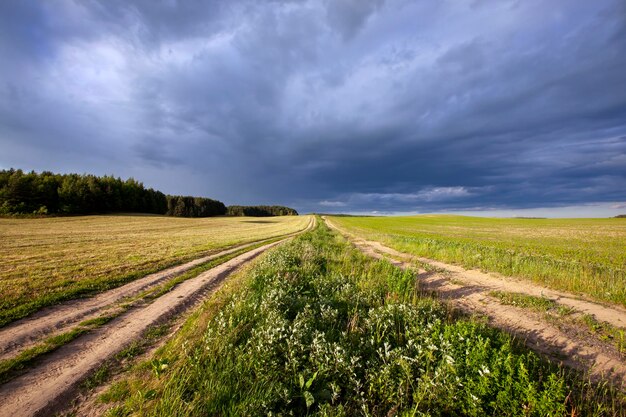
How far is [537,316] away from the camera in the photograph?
9211 millimetres

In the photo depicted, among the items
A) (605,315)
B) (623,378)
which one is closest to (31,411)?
(623,378)

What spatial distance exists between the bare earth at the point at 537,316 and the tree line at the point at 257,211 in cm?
13231

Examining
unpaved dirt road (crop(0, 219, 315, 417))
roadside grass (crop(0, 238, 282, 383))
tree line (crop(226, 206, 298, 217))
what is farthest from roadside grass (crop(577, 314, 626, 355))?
tree line (crop(226, 206, 298, 217))

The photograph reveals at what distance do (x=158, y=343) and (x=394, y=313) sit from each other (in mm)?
6797

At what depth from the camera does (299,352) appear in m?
5.11

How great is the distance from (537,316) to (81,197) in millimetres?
96676

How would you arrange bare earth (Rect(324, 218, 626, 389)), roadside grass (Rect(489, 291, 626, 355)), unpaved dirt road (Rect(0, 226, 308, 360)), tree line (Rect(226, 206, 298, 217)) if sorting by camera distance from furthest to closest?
tree line (Rect(226, 206, 298, 217)), roadside grass (Rect(489, 291, 626, 355)), unpaved dirt road (Rect(0, 226, 308, 360)), bare earth (Rect(324, 218, 626, 389))

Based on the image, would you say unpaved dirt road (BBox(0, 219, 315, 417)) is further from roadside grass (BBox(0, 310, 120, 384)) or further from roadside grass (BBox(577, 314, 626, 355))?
roadside grass (BBox(577, 314, 626, 355))

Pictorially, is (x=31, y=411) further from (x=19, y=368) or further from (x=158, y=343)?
(x=158, y=343)

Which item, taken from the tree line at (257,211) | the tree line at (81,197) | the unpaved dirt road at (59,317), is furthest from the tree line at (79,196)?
the unpaved dirt road at (59,317)

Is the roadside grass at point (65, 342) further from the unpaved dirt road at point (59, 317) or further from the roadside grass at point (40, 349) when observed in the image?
the unpaved dirt road at point (59, 317)

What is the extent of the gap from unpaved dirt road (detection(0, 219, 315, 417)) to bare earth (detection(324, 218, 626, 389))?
36.2 ft

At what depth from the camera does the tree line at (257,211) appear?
141075 millimetres

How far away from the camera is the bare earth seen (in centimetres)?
630
